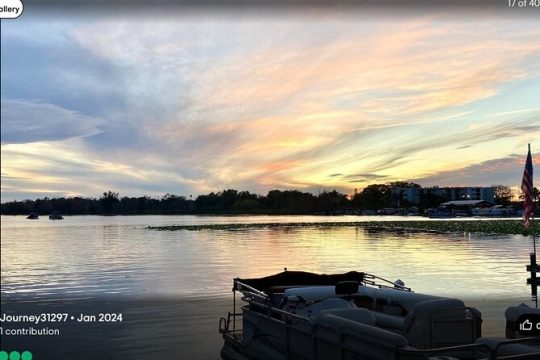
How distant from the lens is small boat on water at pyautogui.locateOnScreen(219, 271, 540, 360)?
7.16 meters

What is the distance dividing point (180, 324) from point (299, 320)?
8687 millimetres

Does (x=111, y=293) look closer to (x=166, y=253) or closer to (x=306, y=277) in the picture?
(x=306, y=277)

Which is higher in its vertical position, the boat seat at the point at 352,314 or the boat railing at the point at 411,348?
the boat seat at the point at 352,314

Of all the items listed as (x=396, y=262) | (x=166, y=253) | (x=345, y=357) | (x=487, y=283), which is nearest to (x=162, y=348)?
(x=345, y=357)

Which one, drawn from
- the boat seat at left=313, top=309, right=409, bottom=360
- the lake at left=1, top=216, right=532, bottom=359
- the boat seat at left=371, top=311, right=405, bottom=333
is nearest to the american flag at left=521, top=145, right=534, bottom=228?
the lake at left=1, top=216, right=532, bottom=359

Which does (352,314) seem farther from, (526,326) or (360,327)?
(526,326)

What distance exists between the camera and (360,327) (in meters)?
7.45

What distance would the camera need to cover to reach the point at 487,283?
25.9 metres

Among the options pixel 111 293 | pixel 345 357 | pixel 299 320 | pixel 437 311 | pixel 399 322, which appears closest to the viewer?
pixel 345 357

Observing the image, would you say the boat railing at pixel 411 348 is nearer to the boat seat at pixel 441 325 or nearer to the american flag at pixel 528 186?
the boat seat at pixel 441 325

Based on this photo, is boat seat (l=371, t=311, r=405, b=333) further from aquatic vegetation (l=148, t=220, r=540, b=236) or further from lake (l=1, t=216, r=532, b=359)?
aquatic vegetation (l=148, t=220, r=540, b=236)

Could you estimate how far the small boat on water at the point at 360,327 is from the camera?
23.5ft

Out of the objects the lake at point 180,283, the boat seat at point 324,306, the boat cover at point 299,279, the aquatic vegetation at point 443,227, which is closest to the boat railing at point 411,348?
the boat seat at point 324,306

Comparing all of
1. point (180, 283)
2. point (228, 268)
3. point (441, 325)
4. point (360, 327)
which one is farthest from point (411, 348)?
point (228, 268)
